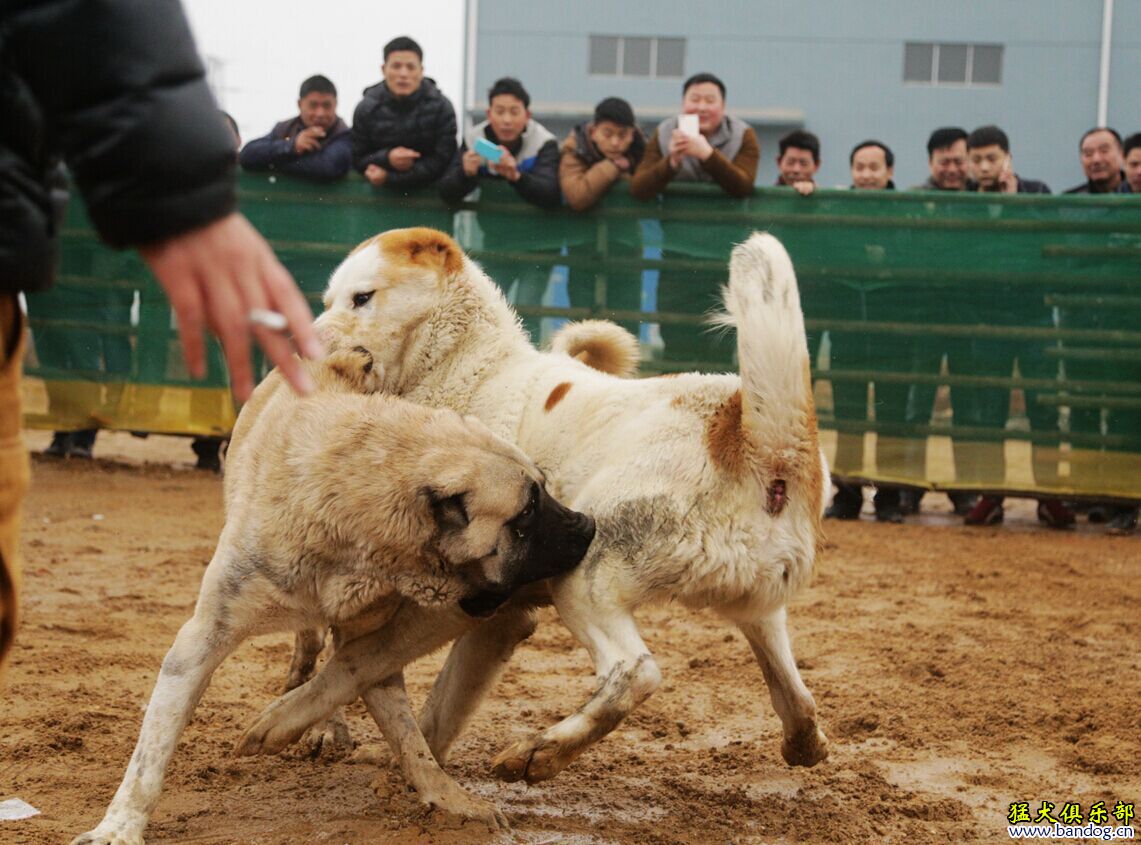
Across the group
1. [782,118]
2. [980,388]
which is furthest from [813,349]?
[782,118]

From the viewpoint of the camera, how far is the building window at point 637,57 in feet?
115

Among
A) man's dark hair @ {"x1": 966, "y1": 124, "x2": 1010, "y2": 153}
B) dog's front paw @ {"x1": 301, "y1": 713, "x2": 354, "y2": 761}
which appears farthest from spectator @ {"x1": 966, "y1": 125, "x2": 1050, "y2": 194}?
dog's front paw @ {"x1": 301, "y1": 713, "x2": 354, "y2": 761}

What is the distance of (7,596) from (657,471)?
6.75 ft

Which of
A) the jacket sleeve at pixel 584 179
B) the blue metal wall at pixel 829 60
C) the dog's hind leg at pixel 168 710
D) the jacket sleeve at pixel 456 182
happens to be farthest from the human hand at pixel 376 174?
the blue metal wall at pixel 829 60

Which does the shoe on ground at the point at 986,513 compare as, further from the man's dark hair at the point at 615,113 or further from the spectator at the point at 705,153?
the man's dark hair at the point at 615,113

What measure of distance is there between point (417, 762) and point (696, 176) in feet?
20.6

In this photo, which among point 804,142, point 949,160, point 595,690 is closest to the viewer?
point 595,690

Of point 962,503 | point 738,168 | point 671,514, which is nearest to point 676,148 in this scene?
point 738,168

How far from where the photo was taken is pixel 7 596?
1.78 meters

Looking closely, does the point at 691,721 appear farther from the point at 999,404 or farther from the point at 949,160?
the point at 949,160

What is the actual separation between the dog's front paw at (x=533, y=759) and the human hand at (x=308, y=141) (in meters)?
6.90

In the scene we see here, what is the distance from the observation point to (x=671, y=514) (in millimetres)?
3475

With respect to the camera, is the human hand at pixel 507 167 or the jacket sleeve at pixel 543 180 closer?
the human hand at pixel 507 167

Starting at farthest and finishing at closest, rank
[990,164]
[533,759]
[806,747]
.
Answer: [990,164] < [806,747] < [533,759]
